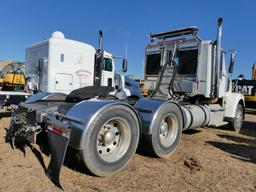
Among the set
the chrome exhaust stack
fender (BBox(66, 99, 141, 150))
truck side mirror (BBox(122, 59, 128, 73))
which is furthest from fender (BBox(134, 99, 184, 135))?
truck side mirror (BBox(122, 59, 128, 73))

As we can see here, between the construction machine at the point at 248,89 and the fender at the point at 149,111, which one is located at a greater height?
the construction machine at the point at 248,89

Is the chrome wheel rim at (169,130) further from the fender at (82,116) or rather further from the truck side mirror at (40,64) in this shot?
the truck side mirror at (40,64)

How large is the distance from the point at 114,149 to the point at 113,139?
0.54 feet

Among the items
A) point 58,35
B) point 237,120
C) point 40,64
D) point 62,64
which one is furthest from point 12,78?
point 237,120

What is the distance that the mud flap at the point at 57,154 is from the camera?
2.95 metres

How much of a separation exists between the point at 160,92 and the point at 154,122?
2.85m

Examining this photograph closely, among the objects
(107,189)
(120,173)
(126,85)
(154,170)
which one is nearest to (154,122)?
(154,170)

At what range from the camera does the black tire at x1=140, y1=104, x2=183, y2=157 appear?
13.5 ft

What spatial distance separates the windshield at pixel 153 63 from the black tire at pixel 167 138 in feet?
8.77

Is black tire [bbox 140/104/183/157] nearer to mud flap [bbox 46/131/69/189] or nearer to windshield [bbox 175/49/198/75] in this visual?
mud flap [bbox 46/131/69/189]

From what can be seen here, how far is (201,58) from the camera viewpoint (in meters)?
6.32

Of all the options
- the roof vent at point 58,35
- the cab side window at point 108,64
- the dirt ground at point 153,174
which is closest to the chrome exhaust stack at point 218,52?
the dirt ground at point 153,174

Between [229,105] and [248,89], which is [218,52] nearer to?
[229,105]

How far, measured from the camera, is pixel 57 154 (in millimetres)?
3031
